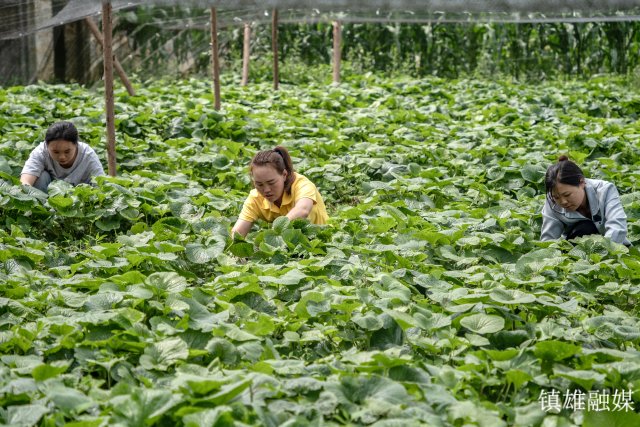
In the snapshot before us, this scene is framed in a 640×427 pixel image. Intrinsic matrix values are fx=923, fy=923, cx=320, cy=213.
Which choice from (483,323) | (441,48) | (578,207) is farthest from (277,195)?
(441,48)

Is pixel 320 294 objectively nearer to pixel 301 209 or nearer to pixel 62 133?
pixel 301 209

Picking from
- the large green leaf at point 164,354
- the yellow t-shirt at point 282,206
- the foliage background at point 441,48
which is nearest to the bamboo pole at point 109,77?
the yellow t-shirt at point 282,206

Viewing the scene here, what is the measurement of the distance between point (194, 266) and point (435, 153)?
3510 millimetres

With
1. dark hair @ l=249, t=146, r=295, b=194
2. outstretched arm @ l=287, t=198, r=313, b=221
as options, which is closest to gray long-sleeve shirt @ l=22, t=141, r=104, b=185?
dark hair @ l=249, t=146, r=295, b=194

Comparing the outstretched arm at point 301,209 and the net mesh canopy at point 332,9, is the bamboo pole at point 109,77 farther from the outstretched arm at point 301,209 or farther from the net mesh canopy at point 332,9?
the outstretched arm at point 301,209

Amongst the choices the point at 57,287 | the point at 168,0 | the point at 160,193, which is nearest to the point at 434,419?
the point at 57,287

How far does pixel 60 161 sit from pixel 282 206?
1.71 m

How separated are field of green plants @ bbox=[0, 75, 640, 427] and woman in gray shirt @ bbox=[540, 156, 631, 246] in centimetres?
16

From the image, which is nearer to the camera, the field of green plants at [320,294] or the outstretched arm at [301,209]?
the field of green plants at [320,294]

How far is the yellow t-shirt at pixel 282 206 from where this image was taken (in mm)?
5566

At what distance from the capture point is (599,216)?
5.35 m

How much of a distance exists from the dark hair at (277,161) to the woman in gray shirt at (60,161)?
1476 millimetres

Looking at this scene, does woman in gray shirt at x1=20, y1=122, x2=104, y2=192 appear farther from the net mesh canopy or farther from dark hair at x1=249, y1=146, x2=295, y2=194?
dark hair at x1=249, y1=146, x2=295, y2=194

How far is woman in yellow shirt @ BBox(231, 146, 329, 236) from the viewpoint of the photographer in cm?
539
